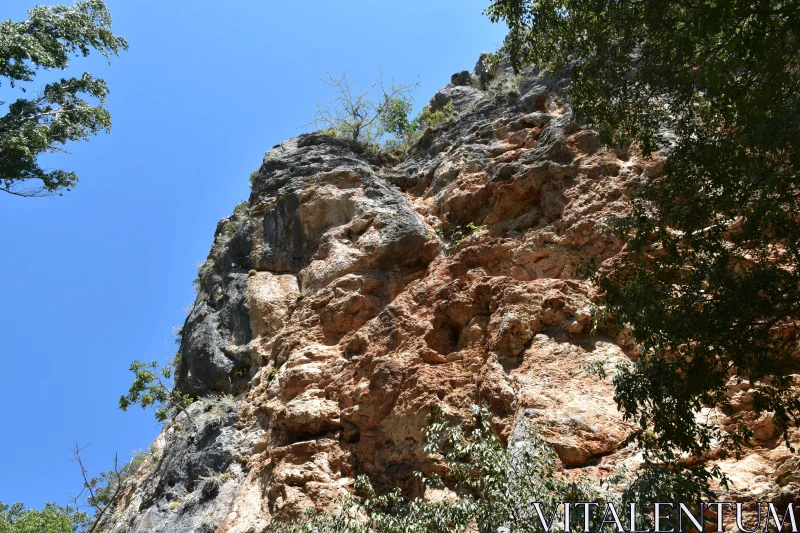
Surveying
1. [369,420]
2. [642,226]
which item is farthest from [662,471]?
[369,420]

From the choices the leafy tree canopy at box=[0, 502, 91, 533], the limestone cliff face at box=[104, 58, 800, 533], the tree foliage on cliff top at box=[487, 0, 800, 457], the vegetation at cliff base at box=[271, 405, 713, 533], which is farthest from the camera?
the leafy tree canopy at box=[0, 502, 91, 533]

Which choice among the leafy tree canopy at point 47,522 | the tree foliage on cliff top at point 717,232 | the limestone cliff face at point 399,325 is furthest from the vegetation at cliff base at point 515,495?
the leafy tree canopy at point 47,522

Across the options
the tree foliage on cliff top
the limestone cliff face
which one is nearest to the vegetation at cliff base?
the tree foliage on cliff top

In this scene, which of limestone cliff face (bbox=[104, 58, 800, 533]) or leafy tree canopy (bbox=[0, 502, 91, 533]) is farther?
leafy tree canopy (bbox=[0, 502, 91, 533])

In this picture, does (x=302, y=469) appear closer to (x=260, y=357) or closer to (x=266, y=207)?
(x=260, y=357)

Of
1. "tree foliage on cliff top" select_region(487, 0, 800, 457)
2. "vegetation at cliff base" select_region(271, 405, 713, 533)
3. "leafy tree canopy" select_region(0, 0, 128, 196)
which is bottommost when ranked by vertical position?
"vegetation at cliff base" select_region(271, 405, 713, 533)

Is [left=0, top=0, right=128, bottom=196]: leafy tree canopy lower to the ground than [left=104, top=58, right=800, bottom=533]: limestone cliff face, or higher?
higher

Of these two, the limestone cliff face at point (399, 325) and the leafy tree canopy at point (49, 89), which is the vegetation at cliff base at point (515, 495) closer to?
the limestone cliff face at point (399, 325)

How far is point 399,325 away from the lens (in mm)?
12789

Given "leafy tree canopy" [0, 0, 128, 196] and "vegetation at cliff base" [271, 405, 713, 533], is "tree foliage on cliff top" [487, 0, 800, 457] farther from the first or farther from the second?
"leafy tree canopy" [0, 0, 128, 196]

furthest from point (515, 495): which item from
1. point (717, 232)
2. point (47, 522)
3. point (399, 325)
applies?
point (47, 522)

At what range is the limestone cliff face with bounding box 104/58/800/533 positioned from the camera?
10484mm

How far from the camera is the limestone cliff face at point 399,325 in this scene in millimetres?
10484

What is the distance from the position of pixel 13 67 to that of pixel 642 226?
2050 centimetres
